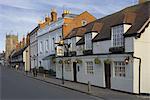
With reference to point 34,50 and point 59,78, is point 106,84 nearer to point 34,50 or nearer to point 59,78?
point 59,78

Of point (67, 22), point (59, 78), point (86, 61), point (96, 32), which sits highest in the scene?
point (67, 22)

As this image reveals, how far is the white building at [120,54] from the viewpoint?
64.8 feet

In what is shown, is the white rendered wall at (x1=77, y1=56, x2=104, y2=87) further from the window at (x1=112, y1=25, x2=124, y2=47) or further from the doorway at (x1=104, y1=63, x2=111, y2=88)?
the window at (x1=112, y1=25, x2=124, y2=47)

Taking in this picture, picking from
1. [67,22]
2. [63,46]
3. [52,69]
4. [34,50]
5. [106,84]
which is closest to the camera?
[106,84]

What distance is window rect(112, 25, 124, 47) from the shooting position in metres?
21.7

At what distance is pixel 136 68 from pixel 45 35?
99.1 ft

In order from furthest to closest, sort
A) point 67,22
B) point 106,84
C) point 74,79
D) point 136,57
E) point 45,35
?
point 45,35, point 67,22, point 74,79, point 106,84, point 136,57

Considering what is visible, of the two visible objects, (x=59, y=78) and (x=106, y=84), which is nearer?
(x=106, y=84)

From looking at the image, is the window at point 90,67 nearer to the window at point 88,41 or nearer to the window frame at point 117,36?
the window at point 88,41

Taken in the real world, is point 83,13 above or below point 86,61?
above

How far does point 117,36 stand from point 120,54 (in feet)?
5.73

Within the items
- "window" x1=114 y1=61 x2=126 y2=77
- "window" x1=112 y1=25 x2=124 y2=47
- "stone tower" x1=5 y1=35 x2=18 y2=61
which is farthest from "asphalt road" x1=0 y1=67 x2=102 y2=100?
"stone tower" x1=5 y1=35 x2=18 y2=61

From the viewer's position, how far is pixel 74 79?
3109 centimetres

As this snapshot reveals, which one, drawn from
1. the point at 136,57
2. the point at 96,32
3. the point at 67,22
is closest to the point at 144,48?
the point at 136,57
